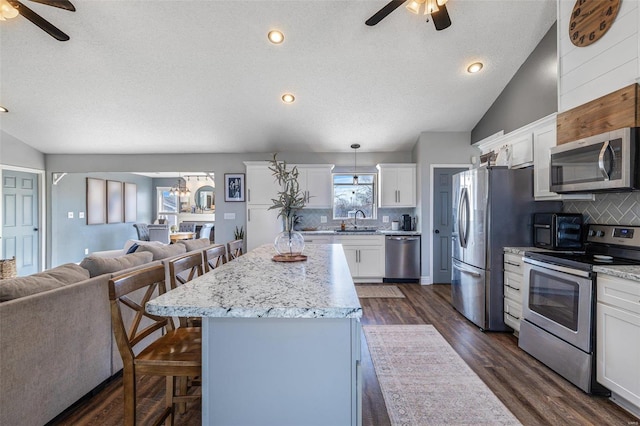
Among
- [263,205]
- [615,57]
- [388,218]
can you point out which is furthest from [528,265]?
[263,205]

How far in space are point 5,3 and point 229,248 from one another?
104 inches

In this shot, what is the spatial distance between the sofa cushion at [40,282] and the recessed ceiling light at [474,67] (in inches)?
180

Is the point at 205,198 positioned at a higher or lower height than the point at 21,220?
higher

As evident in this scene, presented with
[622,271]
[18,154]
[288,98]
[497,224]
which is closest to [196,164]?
[288,98]

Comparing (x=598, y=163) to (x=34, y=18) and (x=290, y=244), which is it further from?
(x=34, y=18)

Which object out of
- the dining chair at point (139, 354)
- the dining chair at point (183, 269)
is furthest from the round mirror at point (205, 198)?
the dining chair at point (139, 354)

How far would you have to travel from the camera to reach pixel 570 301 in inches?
85.1

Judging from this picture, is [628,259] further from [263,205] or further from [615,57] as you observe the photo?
[263,205]

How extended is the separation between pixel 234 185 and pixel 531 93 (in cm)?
489

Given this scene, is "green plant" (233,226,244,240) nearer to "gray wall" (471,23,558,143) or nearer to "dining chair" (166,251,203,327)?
"dining chair" (166,251,203,327)

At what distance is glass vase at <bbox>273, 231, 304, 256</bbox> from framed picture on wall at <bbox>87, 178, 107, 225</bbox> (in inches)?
264

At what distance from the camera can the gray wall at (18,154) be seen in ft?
16.1

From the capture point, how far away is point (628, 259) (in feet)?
7.27

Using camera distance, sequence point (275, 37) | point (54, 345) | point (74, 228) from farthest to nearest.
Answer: point (74, 228) < point (275, 37) < point (54, 345)
